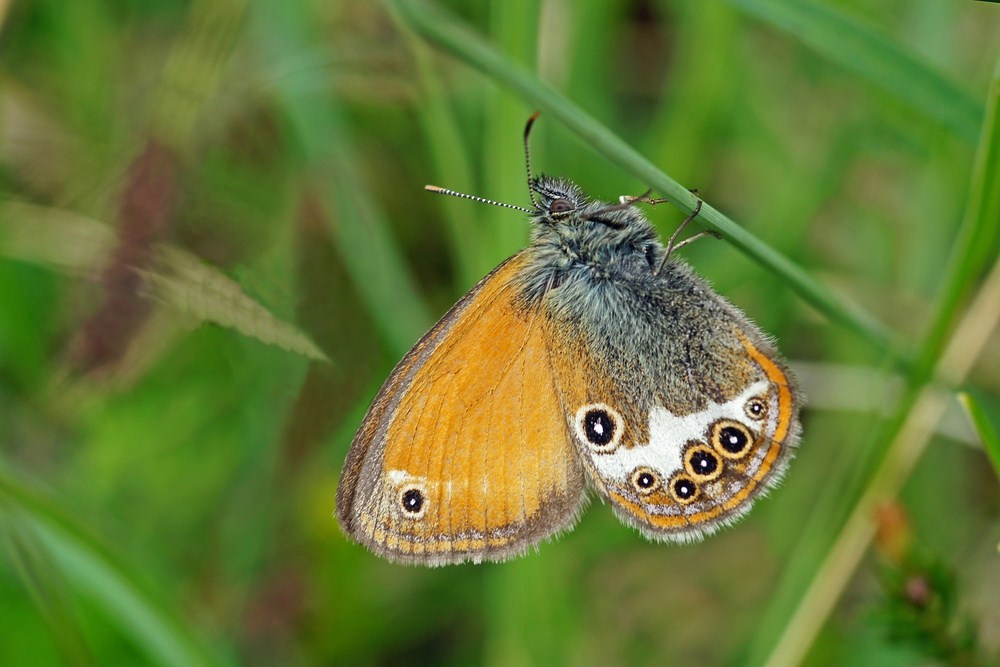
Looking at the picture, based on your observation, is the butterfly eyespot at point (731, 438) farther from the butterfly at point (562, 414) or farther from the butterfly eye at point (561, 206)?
the butterfly eye at point (561, 206)

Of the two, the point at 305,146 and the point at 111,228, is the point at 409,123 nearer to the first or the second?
the point at 305,146

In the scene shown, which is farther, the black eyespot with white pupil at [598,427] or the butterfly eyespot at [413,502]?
the black eyespot with white pupil at [598,427]

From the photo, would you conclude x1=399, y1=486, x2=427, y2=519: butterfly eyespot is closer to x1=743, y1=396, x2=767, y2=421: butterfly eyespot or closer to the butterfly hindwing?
the butterfly hindwing

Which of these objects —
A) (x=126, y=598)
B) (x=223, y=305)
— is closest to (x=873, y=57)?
(x=223, y=305)

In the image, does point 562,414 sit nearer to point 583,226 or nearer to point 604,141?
point 583,226

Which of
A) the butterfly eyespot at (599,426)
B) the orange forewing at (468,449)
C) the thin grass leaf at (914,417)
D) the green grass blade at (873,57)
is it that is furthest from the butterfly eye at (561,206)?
the thin grass leaf at (914,417)

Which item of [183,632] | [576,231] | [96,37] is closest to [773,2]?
[576,231]
